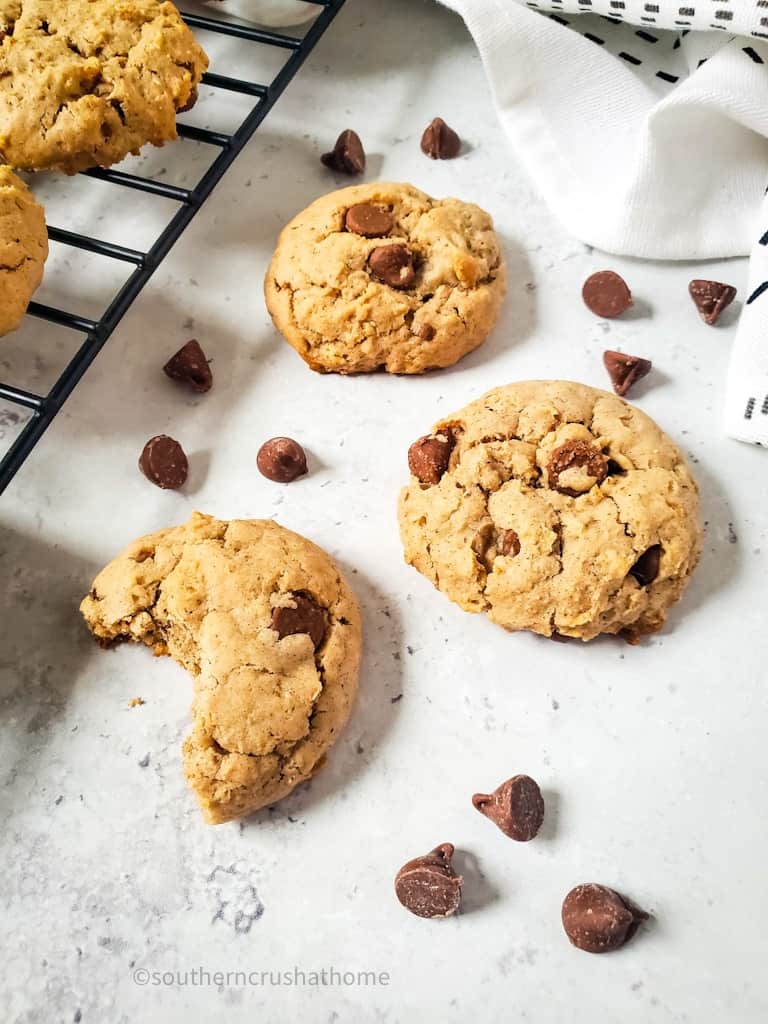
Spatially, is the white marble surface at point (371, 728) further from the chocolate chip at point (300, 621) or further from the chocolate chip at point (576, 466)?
the chocolate chip at point (576, 466)

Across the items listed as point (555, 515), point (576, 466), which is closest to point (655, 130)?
point (576, 466)

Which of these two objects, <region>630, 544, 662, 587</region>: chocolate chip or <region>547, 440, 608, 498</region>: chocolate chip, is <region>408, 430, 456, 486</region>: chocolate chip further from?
<region>630, 544, 662, 587</region>: chocolate chip

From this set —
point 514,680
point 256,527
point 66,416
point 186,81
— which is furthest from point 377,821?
point 186,81

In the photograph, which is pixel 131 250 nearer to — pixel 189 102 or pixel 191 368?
pixel 191 368

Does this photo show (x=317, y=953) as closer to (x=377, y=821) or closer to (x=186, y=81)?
(x=377, y=821)

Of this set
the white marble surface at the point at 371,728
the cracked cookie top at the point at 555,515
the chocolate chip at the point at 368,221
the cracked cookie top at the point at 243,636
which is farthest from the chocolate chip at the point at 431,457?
the chocolate chip at the point at 368,221

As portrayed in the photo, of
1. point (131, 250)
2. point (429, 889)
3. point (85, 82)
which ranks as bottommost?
point (429, 889)
